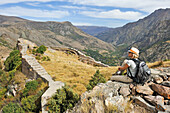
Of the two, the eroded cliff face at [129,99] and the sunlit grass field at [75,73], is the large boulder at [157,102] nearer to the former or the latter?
the eroded cliff face at [129,99]

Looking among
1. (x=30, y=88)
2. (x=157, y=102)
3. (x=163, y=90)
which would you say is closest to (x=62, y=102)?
(x=157, y=102)

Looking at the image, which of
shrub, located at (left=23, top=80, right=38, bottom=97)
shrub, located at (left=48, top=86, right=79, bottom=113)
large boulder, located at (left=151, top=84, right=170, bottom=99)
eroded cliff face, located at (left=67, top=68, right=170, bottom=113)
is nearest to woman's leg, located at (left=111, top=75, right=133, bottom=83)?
eroded cliff face, located at (left=67, top=68, right=170, bottom=113)

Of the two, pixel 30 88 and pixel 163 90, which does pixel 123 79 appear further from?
pixel 30 88

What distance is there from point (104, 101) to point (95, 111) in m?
0.53

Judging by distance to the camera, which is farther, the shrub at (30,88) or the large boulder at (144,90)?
the shrub at (30,88)

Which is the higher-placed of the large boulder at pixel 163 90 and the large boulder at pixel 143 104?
the large boulder at pixel 163 90

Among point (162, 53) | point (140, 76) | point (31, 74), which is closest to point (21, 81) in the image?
point (31, 74)

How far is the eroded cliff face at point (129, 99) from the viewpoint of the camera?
4.05 meters

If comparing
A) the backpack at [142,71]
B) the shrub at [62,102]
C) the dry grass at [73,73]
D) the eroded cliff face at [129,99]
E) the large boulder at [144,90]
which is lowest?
the dry grass at [73,73]

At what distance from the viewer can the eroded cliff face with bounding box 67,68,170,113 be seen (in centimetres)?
405

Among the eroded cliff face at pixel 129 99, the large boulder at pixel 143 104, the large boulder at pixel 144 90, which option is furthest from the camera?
the large boulder at pixel 144 90

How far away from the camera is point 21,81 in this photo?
16.7 m

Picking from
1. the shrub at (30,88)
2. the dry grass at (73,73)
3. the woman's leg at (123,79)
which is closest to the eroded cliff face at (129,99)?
Result: the woman's leg at (123,79)

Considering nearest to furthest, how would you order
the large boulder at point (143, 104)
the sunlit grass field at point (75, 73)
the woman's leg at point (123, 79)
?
the large boulder at point (143, 104)
the woman's leg at point (123, 79)
the sunlit grass field at point (75, 73)
